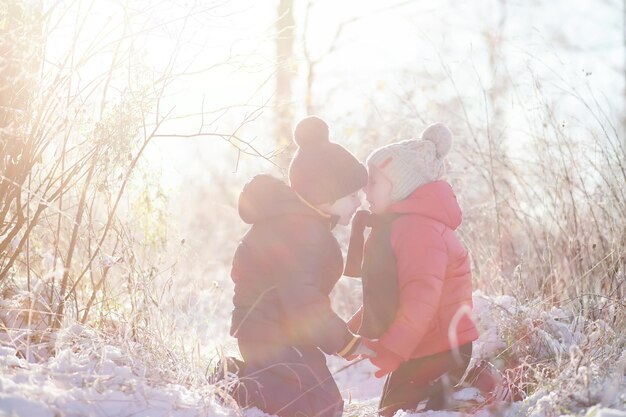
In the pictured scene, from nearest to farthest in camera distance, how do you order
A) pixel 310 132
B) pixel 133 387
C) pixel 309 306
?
pixel 133 387 < pixel 309 306 < pixel 310 132

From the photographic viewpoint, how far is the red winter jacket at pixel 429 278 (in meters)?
3.38

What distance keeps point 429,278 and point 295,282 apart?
23.6 inches

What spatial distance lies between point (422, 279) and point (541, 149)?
189 centimetres

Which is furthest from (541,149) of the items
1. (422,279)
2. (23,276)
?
(23,276)

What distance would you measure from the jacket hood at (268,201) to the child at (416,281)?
42 cm

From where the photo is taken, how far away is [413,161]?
3695 mm

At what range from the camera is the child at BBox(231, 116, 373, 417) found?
3275 mm

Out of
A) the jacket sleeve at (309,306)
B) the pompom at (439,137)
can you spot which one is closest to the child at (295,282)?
the jacket sleeve at (309,306)

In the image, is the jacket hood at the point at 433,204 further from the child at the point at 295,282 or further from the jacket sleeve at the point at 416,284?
the child at the point at 295,282

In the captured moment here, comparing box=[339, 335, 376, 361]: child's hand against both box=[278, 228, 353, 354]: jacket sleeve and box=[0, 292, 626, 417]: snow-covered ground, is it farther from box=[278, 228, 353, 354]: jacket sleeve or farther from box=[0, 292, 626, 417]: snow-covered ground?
box=[0, 292, 626, 417]: snow-covered ground

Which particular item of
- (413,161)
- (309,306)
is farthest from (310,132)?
(309,306)

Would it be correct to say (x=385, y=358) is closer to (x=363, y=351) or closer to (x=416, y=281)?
(x=363, y=351)

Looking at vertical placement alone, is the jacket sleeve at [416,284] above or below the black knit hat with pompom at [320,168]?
below

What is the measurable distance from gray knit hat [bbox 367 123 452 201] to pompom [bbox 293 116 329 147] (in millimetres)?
382
